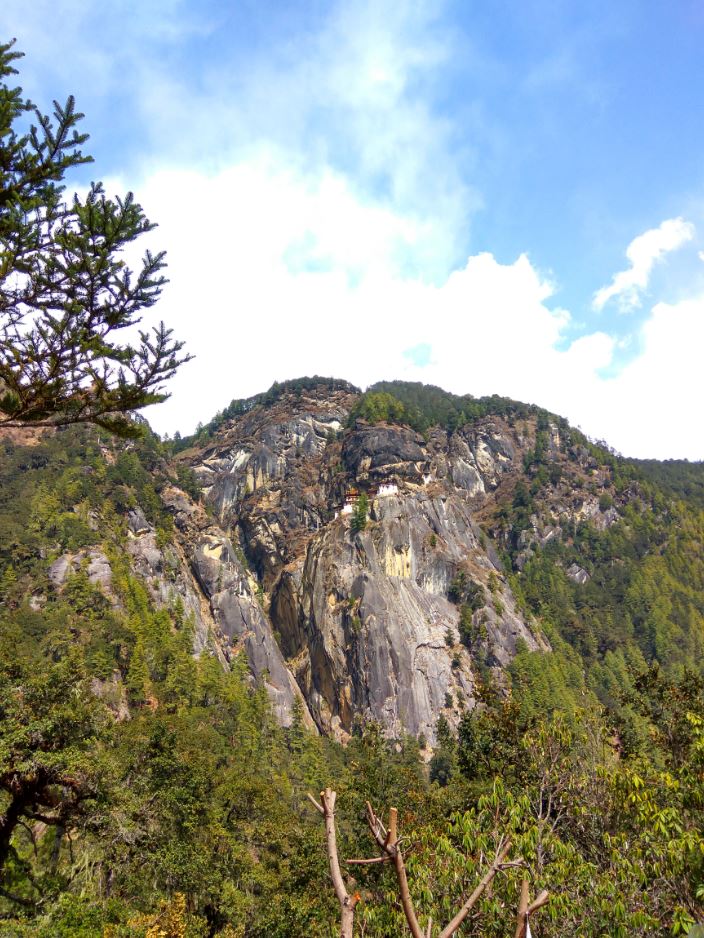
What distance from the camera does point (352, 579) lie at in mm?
82875

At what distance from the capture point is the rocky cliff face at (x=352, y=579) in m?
75.9

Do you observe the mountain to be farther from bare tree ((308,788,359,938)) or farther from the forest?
bare tree ((308,788,359,938))

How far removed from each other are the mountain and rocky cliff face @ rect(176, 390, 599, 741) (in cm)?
41

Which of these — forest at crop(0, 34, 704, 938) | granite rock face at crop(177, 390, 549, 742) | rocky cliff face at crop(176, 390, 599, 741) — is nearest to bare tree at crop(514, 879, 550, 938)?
forest at crop(0, 34, 704, 938)

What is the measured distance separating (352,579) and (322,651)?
36.1 ft

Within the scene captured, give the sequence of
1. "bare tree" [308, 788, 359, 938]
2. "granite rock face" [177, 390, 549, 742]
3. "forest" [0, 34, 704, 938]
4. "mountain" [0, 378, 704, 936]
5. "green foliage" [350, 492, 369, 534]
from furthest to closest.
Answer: "green foliage" [350, 492, 369, 534] < "granite rock face" [177, 390, 549, 742] < "mountain" [0, 378, 704, 936] < "forest" [0, 34, 704, 938] < "bare tree" [308, 788, 359, 938]

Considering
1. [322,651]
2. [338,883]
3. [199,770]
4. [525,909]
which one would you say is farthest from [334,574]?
[338,883]

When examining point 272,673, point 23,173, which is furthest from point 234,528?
point 23,173

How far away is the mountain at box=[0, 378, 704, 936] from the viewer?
15055mm

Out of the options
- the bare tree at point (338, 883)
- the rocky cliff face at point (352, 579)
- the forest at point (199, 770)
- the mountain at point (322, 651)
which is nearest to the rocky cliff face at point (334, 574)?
the rocky cliff face at point (352, 579)

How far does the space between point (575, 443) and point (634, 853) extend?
152m

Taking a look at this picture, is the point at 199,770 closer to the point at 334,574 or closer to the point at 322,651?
the point at 322,651

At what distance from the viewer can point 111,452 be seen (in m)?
88.2

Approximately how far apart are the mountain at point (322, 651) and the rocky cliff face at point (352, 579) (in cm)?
41
